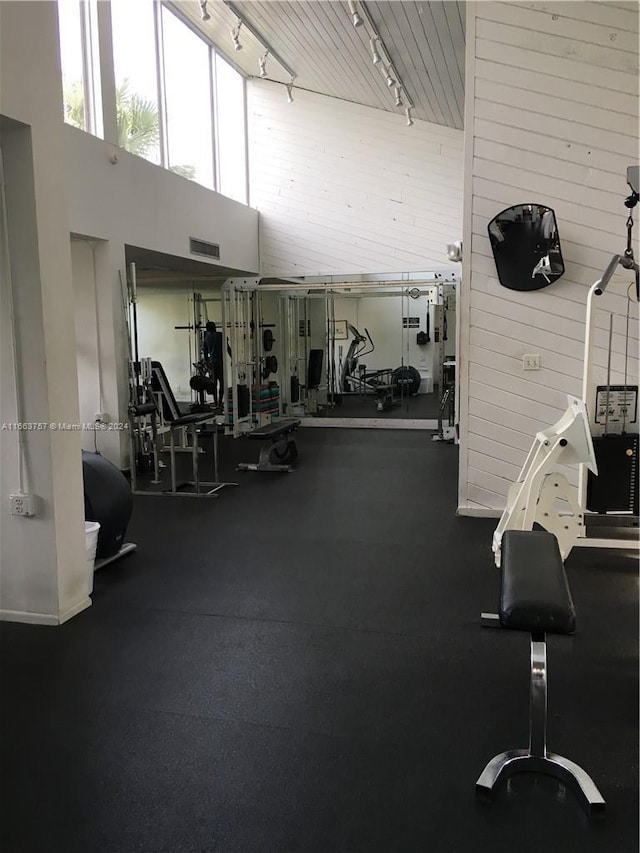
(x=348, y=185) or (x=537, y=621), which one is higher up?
(x=348, y=185)

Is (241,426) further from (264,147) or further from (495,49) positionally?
(495,49)

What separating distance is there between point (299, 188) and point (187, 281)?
2163 mm

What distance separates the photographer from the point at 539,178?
4.49 meters

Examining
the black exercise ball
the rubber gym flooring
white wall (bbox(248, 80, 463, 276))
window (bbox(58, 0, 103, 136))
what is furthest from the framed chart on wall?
the black exercise ball

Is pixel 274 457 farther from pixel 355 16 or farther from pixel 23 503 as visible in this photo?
pixel 23 503

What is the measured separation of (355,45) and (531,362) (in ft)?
14.4

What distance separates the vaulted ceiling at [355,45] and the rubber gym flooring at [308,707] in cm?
467

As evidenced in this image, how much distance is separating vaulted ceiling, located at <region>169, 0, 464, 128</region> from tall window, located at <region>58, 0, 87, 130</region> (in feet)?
4.73

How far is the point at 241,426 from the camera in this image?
29.8ft

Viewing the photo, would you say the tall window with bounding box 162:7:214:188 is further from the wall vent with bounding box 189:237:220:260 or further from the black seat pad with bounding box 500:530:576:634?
the black seat pad with bounding box 500:530:576:634

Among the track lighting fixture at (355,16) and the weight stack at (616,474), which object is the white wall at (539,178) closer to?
the weight stack at (616,474)

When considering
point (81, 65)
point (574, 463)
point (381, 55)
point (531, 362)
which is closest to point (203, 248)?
point (81, 65)

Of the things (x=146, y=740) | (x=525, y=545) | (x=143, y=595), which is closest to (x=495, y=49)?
(x=525, y=545)

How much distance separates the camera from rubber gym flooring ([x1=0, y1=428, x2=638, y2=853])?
5.92 feet
